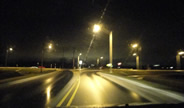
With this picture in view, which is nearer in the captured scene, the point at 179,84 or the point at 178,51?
the point at 179,84

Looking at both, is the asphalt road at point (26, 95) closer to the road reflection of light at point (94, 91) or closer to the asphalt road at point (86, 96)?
the asphalt road at point (86, 96)

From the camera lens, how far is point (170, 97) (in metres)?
7.79

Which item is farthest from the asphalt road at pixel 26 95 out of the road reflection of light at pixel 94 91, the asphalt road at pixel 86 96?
the road reflection of light at pixel 94 91

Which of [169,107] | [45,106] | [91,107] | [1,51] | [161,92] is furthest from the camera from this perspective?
[1,51]

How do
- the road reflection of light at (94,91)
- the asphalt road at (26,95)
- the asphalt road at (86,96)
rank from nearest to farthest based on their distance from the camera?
the asphalt road at (26,95) < the asphalt road at (86,96) < the road reflection of light at (94,91)

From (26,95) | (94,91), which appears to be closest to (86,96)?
(94,91)

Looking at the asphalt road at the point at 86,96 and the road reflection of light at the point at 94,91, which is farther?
the road reflection of light at the point at 94,91

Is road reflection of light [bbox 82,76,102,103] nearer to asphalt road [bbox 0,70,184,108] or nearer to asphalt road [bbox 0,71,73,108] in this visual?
asphalt road [bbox 0,70,184,108]

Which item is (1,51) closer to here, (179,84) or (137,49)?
(137,49)

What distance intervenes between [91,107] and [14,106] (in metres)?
3.60

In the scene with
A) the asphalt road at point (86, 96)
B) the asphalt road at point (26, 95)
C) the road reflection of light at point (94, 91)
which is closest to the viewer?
the asphalt road at point (26, 95)

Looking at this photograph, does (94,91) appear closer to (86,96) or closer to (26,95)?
(86,96)

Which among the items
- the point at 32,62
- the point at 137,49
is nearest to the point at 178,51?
the point at 137,49

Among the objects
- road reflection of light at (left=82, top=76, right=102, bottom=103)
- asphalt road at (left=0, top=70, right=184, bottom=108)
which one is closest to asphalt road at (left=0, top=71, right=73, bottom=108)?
asphalt road at (left=0, top=70, right=184, bottom=108)
